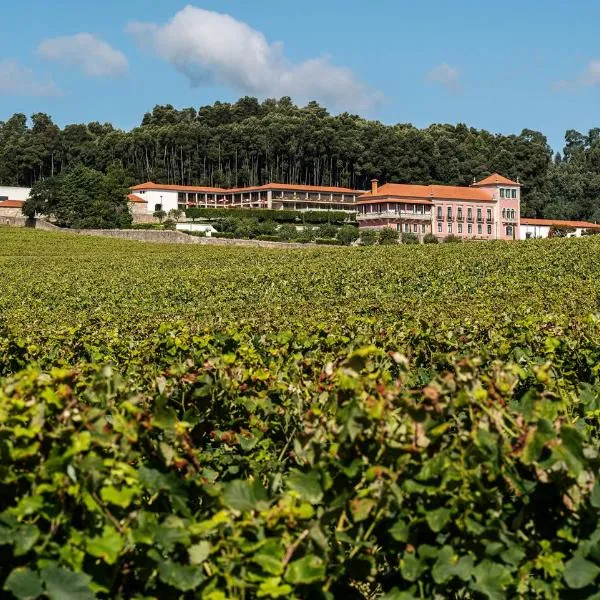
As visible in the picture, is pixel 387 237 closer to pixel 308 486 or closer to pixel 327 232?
pixel 327 232

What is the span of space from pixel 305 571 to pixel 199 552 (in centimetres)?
35

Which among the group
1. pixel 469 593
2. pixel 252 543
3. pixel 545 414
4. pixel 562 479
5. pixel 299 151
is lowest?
pixel 469 593

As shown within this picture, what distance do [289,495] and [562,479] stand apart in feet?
3.06

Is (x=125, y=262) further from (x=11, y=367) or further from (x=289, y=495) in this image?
(x=289, y=495)

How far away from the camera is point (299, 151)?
5157 inches

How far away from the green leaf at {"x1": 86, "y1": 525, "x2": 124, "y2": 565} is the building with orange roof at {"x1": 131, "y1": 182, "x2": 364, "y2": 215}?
355 feet

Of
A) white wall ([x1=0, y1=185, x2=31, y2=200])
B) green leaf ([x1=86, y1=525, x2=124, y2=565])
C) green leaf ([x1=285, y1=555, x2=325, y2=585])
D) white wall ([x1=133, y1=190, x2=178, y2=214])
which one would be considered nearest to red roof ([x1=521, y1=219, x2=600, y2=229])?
white wall ([x1=133, y1=190, x2=178, y2=214])

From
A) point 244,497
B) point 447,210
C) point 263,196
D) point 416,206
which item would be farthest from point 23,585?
point 263,196

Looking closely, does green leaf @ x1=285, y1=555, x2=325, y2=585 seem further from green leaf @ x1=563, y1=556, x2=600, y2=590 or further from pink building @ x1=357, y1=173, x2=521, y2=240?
pink building @ x1=357, y1=173, x2=521, y2=240

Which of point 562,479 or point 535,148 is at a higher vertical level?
point 535,148

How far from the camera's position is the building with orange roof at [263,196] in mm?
112375

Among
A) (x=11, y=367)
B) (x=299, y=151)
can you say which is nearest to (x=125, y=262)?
(x=11, y=367)

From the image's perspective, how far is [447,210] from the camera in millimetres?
103688

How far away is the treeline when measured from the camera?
127 m
